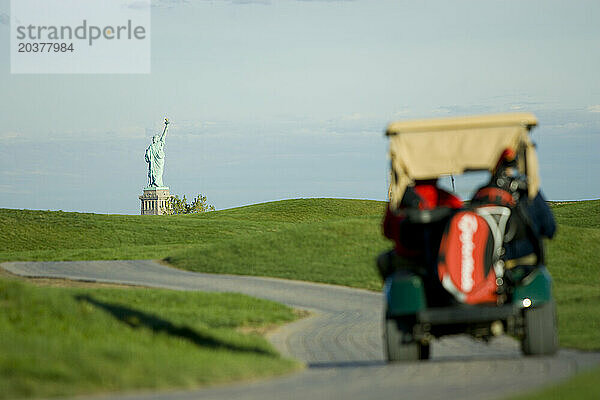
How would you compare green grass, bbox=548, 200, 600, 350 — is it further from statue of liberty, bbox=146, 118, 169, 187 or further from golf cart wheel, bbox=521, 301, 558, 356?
statue of liberty, bbox=146, 118, 169, 187

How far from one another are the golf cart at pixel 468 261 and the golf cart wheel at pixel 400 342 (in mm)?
12

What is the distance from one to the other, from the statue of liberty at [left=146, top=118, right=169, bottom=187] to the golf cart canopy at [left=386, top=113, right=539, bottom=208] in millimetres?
83007

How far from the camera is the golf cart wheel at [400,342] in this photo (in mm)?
10648

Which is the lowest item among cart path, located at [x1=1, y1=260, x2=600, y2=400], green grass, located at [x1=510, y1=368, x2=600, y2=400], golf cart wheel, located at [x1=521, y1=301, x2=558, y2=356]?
cart path, located at [x1=1, y1=260, x2=600, y2=400]

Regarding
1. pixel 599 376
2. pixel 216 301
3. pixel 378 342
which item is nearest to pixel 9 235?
pixel 216 301

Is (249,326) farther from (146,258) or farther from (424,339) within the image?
(146,258)

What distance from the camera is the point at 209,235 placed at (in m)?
53.7

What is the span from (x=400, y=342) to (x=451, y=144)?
2633 mm

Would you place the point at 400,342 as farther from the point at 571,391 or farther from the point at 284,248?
the point at 284,248

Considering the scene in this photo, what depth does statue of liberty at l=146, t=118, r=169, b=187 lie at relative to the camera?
305ft

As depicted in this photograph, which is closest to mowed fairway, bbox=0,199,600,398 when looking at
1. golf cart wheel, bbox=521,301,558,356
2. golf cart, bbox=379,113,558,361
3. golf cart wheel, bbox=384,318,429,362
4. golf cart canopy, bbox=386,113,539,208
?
golf cart, bbox=379,113,558,361

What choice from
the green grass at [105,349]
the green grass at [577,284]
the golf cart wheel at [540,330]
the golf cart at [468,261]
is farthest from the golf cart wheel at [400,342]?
the green grass at [577,284]

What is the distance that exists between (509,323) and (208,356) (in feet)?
11.9

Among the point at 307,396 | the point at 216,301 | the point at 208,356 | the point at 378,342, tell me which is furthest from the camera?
the point at 216,301
